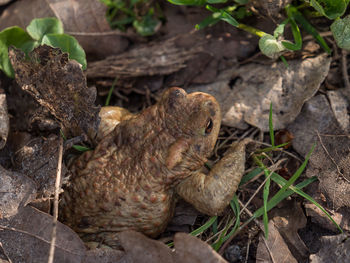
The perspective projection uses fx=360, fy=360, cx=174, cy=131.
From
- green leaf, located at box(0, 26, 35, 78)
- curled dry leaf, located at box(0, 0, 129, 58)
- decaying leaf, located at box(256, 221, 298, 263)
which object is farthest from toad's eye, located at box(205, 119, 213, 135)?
green leaf, located at box(0, 26, 35, 78)

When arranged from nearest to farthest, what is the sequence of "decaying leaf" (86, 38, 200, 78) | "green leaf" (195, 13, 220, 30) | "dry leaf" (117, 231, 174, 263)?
"dry leaf" (117, 231, 174, 263) < "green leaf" (195, 13, 220, 30) < "decaying leaf" (86, 38, 200, 78)

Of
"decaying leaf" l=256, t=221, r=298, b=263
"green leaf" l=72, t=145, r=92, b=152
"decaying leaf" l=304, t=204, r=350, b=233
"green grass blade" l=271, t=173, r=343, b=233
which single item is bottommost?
"decaying leaf" l=256, t=221, r=298, b=263

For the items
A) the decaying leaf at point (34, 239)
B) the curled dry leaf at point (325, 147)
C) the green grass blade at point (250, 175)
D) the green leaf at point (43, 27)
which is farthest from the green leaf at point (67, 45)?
the curled dry leaf at point (325, 147)

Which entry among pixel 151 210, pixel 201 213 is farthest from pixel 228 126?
pixel 151 210

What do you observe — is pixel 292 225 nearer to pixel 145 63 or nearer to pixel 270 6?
pixel 270 6

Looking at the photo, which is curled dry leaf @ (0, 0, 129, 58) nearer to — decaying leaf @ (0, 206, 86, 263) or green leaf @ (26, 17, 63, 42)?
green leaf @ (26, 17, 63, 42)

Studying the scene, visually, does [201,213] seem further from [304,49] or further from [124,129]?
[304,49]
